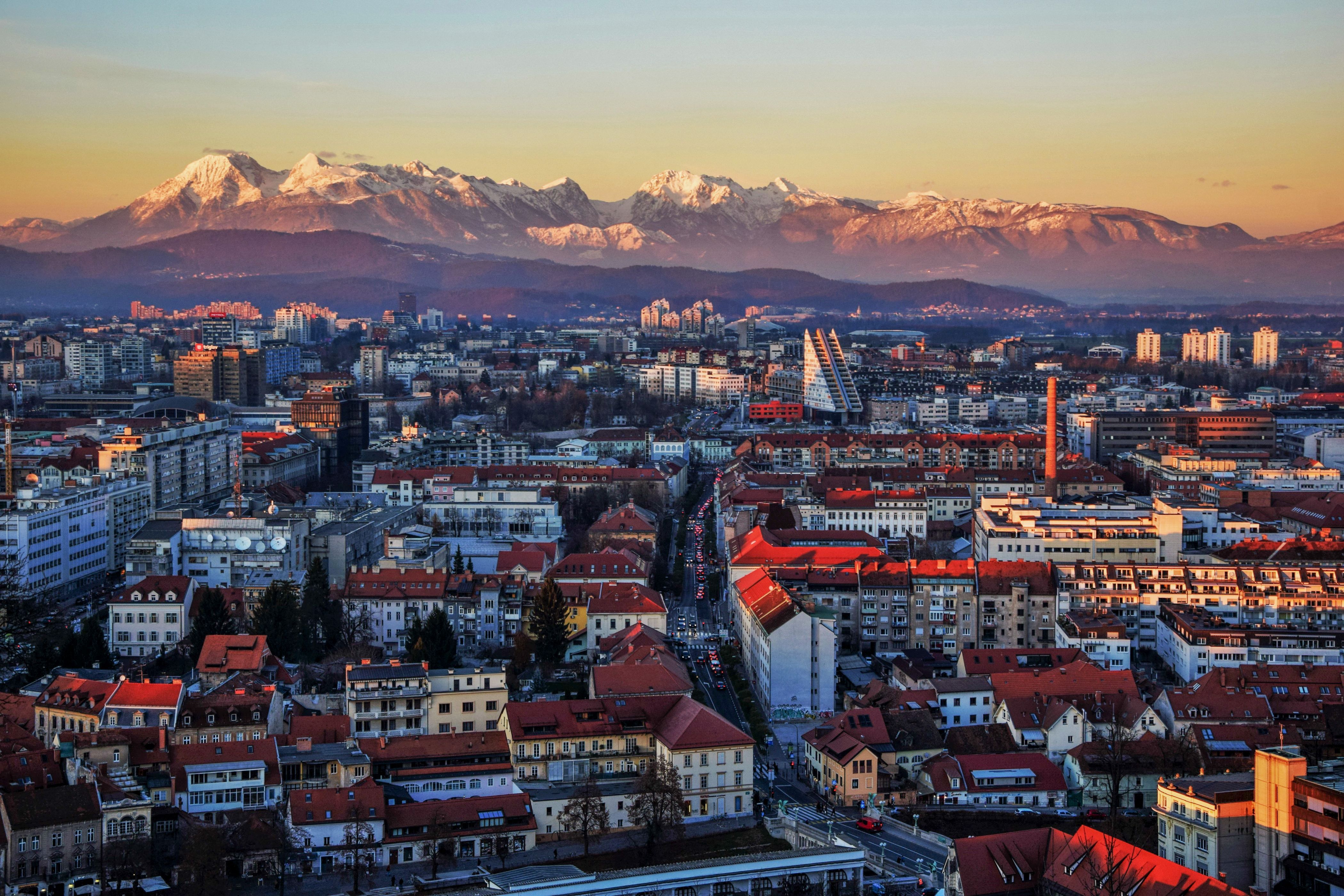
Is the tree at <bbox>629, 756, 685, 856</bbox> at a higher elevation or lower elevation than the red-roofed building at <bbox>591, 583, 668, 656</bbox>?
lower

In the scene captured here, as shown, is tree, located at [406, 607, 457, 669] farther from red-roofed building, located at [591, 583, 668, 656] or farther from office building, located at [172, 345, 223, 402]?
office building, located at [172, 345, 223, 402]

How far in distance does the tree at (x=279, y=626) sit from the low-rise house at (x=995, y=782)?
10.4 meters

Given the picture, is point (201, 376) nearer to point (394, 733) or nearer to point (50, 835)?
point (394, 733)

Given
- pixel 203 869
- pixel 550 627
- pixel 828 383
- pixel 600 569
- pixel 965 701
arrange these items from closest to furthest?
1. pixel 203 869
2. pixel 965 701
3. pixel 550 627
4. pixel 600 569
5. pixel 828 383

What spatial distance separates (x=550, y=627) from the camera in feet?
80.4

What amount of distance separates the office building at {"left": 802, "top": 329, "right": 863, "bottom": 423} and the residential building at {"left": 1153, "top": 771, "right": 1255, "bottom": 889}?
152 feet

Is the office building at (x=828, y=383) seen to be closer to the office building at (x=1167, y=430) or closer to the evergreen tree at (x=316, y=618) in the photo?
the office building at (x=1167, y=430)

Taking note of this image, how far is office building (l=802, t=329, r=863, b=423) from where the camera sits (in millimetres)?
63219

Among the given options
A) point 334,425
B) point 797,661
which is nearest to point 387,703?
point 797,661

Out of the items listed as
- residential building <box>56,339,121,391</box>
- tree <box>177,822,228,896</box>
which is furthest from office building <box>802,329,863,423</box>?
tree <box>177,822,228,896</box>

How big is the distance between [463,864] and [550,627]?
7878 millimetres

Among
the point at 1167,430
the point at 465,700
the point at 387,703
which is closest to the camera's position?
the point at 387,703

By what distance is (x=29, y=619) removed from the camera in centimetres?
1605

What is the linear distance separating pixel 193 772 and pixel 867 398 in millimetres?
52445
